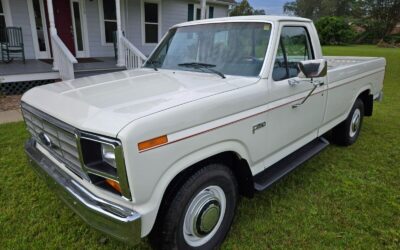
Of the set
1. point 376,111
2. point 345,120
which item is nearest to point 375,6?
point 376,111

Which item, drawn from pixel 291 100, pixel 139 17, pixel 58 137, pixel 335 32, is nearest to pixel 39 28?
pixel 139 17

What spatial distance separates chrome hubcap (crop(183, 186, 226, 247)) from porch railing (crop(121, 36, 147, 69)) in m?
7.27

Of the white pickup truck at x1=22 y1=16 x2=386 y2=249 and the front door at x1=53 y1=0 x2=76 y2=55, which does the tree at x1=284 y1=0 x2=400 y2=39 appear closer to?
the front door at x1=53 y1=0 x2=76 y2=55

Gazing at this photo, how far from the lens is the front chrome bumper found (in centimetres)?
200

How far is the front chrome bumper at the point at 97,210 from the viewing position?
6.55 ft

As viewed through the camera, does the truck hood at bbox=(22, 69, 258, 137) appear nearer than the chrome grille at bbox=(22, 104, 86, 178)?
Yes

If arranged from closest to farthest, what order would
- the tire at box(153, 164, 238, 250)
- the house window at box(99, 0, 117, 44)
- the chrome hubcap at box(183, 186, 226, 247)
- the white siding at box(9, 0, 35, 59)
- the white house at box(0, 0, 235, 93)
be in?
the tire at box(153, 164, 238, 250), the chrome hubcap at box(183, 186, 226, 247), the white house at box(0, 0, 235, 93), the white siding at box(9, 0, 35, 59), the house window at box(99, 0, 117, 44)

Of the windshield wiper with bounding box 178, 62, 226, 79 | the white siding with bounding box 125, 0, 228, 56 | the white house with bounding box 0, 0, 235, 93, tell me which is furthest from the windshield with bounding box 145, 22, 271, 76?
the white siding with bounding box 125, 0, 228, 56

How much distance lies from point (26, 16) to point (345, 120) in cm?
1055

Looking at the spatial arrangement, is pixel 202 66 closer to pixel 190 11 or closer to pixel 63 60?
pixel 63 60

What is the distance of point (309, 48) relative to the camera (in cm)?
387

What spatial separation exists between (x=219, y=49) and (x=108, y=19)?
10296 millimetres

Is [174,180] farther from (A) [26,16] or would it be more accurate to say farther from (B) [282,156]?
(A) [26,16]

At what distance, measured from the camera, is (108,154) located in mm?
2021
